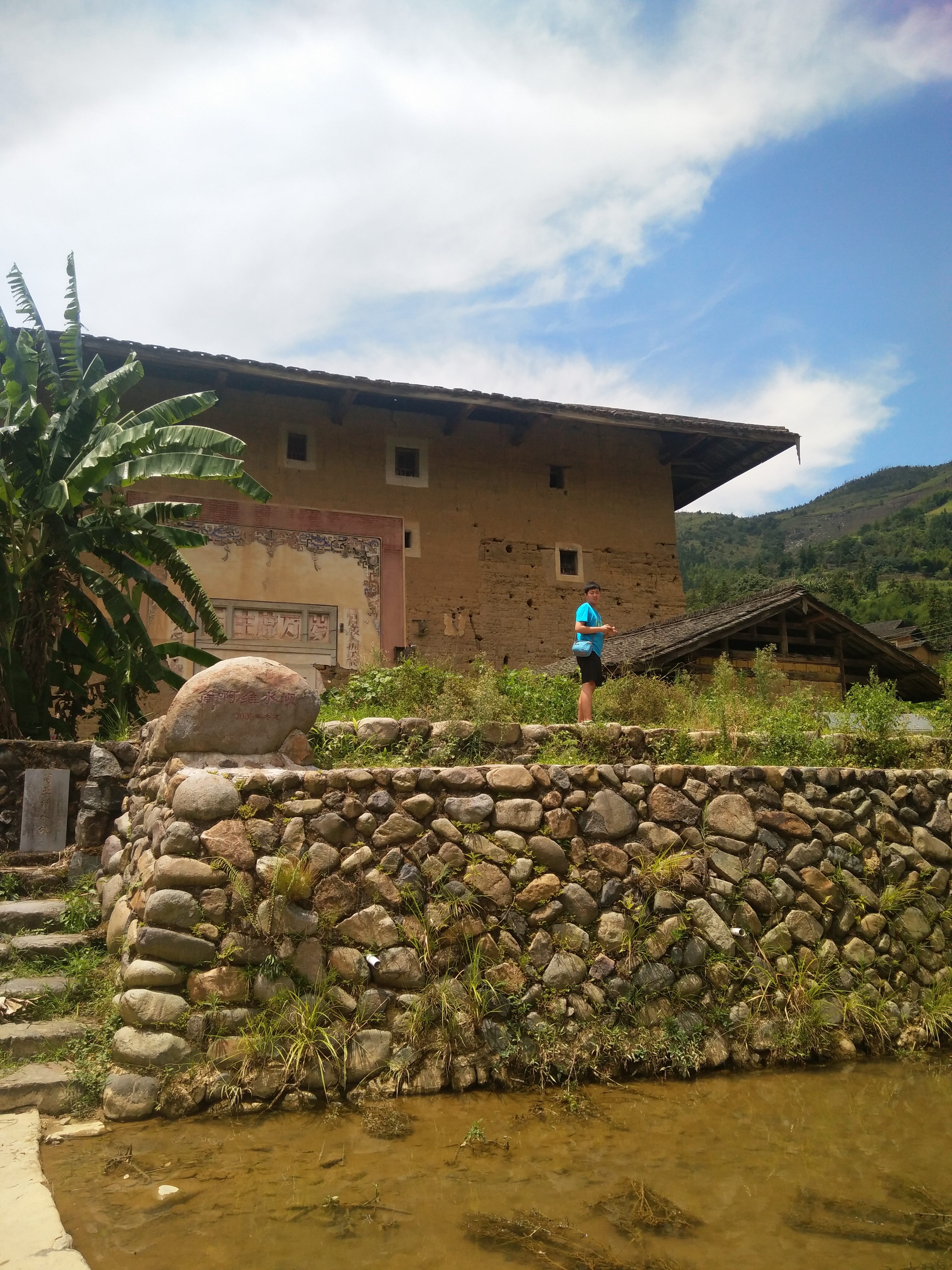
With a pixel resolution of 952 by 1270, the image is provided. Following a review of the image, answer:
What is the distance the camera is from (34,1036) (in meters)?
5.32

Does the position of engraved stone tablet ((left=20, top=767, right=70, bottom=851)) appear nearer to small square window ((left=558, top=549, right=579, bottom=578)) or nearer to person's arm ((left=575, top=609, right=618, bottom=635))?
person's arm ((left=575, top=609, right=618, bottom=635))

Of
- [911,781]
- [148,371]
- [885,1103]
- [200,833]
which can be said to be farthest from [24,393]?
[885,1103]

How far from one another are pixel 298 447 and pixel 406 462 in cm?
207

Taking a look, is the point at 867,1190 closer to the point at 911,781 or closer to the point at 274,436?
the point at 911,781

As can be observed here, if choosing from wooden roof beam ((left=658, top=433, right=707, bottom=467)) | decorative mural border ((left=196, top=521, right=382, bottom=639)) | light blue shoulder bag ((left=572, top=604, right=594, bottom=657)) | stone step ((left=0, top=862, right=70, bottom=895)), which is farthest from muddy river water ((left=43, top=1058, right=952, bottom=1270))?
wooden roof beam ((left=658, top=433, right=707, bottom=467))

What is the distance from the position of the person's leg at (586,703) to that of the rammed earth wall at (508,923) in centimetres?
161

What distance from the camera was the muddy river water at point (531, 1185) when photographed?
367 centimetres

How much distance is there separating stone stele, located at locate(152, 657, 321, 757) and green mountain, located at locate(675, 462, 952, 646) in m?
24.3

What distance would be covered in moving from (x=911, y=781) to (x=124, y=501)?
851 centimetres

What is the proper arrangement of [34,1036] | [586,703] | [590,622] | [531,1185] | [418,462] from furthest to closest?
[418,462] < [590,622] < [586,703] < [34,1036] < [531,1185]

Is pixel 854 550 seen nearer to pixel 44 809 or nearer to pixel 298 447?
pixel 298 447

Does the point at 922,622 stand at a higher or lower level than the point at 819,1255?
higher

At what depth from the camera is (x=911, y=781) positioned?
7863 millimetres

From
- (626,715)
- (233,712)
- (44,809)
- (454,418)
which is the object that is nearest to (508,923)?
(233,712)
